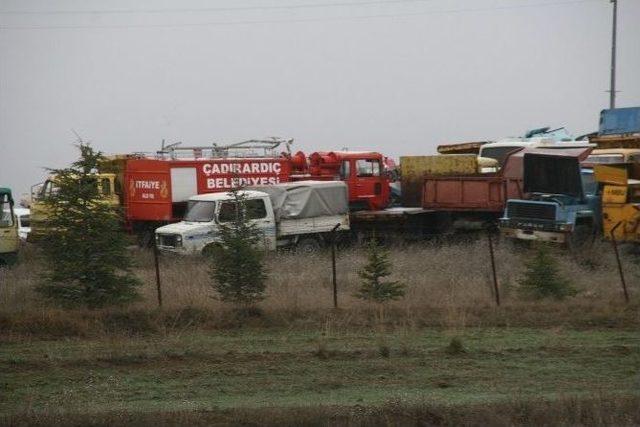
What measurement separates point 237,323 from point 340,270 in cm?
752

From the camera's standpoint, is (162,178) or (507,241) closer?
(507,241)

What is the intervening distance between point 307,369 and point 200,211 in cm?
1537

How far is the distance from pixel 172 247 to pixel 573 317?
12.9 meters

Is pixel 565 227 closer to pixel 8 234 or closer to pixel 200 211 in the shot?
pixel 200 211

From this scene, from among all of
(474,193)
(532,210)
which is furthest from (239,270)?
(474,193)

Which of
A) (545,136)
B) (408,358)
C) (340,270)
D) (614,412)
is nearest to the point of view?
(614,412)

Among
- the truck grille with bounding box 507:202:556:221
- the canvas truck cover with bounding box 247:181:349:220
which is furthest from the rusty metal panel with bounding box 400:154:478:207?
the truck grille with bounding box 507:202:556:221

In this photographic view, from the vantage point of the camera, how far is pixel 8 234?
81.6ft

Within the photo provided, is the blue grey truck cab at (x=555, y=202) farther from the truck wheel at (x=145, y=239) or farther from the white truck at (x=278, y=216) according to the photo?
the truck wheel at (x=145, y=239)

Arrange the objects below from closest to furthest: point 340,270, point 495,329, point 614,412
→ point 614,412, point 495,329, point 340,270

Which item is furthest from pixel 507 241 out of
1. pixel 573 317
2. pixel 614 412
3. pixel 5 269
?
pixel 614 412

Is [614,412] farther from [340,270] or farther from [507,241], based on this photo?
[507,241]

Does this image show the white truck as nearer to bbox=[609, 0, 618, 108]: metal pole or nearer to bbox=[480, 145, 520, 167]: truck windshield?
bbox=[480, 145, 520, 167]: truck windshield

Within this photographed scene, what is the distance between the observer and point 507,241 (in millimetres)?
26547
